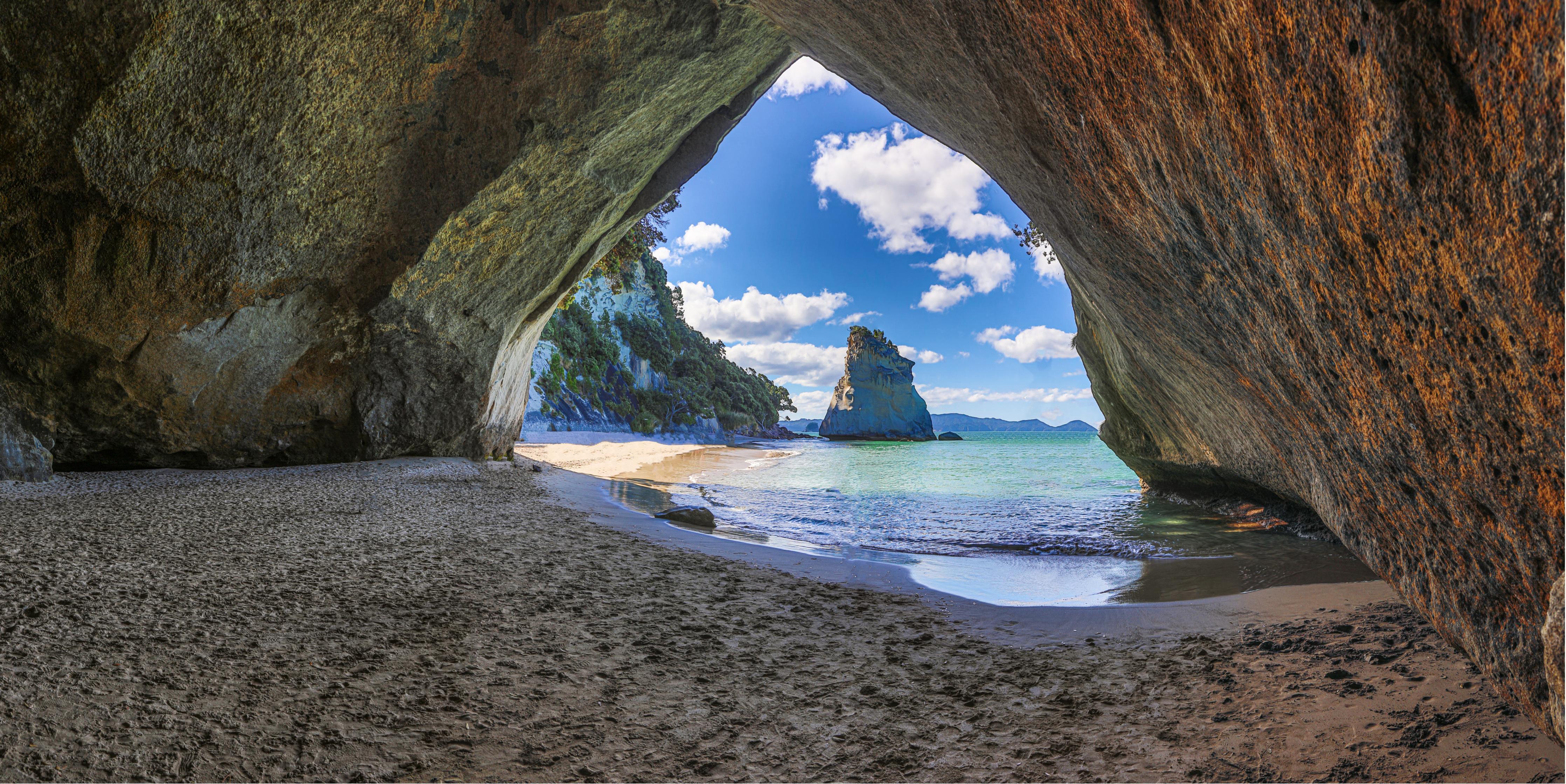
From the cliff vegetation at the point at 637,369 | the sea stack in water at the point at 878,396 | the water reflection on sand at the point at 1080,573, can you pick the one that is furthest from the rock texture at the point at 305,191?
the sea stack in water at the point at 878,396

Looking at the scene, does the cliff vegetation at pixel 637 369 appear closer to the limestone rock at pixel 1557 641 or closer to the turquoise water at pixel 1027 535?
the turquoise water at pixel 1027 535

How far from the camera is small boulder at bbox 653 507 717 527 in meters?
7.65

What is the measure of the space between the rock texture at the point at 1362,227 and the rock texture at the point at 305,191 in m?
6.67

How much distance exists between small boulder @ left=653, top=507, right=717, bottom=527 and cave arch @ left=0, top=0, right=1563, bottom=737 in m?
4.89

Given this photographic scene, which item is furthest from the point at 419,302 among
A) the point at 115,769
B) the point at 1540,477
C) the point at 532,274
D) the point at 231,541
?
the point at 1540,477

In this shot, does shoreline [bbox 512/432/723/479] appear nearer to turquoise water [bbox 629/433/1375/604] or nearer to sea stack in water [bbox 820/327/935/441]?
turquoise water [bbox 629/433/1375/604]

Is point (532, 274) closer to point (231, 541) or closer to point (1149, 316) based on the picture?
point (231, 541)

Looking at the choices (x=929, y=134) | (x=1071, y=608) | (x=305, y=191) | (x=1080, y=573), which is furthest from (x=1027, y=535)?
(x=305, y=191)

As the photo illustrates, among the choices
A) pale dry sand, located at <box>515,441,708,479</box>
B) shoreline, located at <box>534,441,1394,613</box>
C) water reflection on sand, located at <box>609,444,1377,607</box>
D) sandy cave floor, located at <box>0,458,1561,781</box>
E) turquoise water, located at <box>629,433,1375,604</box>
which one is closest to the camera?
sandy cave floor, located at <box>0,458,1561,781</box>

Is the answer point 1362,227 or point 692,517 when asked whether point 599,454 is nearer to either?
point 692,517

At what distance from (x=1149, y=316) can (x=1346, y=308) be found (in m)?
2.74

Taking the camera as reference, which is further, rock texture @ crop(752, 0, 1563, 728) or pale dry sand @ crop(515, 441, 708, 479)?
pale dry sand @ crop(515, 441, 708, 479)

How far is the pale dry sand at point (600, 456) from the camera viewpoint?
18.4 m

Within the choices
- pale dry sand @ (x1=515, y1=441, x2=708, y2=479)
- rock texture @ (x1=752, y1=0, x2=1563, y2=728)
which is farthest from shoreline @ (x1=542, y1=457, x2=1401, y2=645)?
pale dry sand @ (x1=515, y1=441, x2=708, y2=479)
